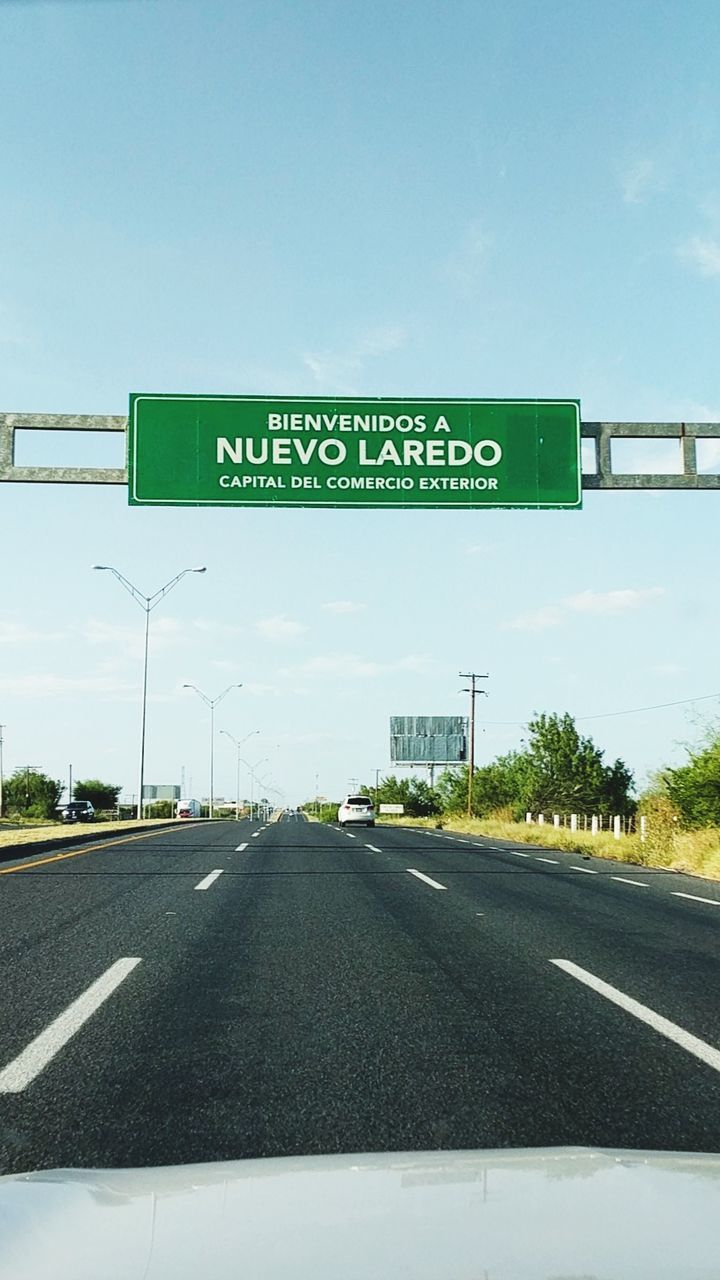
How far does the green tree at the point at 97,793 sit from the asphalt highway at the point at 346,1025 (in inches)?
4343

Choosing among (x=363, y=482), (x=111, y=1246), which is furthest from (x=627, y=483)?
(x=111, y=1246)

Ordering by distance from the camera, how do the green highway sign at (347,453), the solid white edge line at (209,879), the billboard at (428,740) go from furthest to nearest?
Result: 1. the billboard at (428,740)
2. the solid white edge line at (209,879)
3. the green highway sign at (347,453)

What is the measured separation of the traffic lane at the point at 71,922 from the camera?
6898 millimetres

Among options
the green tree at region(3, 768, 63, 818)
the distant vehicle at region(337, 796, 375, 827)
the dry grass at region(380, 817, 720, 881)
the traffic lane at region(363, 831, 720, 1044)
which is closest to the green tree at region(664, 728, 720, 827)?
the dry grass at region(380, 817, 720, 881)

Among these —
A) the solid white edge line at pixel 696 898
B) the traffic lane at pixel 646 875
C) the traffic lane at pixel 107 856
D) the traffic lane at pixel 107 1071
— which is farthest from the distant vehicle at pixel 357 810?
the traffic lane at pixel 107 1071

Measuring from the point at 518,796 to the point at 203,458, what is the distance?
226 feet

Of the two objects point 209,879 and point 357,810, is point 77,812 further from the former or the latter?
point 209,879

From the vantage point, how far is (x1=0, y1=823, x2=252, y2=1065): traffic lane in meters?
6.90

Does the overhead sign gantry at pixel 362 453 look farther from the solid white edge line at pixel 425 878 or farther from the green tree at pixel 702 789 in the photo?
the green tree at pixel 702 789

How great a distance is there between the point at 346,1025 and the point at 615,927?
5310mm

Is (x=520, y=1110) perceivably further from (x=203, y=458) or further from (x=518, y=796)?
(x=518, y=796)

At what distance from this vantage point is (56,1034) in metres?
5.98

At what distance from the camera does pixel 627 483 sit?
14.3m

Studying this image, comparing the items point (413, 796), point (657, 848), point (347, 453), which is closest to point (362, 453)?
point (347, 453)
